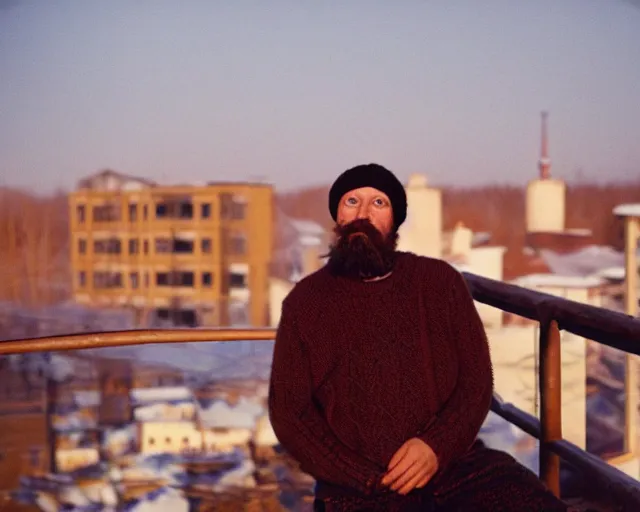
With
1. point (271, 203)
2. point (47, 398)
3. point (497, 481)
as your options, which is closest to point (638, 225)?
point (47, 398)

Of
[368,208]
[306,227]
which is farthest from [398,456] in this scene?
[306,227]

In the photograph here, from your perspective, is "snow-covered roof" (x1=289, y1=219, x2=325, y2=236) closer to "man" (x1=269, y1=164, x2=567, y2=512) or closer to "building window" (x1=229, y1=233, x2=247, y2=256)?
"building window" (x1=229, y1=233, x2=247, y2=256)

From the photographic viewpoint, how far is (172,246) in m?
25.6

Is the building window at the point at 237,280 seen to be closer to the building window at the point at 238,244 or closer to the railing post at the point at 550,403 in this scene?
the building window at the point at 238,244

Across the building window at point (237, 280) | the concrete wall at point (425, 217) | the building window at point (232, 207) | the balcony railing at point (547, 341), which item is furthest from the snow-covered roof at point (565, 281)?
the balcony railing at point (547, 341)

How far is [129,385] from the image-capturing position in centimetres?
238

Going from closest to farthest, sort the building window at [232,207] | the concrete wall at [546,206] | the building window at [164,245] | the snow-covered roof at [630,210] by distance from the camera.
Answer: the snow-covered roof at [630,210]
the concrete wall at [546,206]
the building window at [232,207]
the building window at [164,245]

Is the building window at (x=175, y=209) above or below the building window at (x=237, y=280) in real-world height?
above

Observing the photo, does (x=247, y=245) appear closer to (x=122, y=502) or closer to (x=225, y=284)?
(x=225, y=284)

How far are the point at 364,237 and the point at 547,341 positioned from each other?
0.47 metres

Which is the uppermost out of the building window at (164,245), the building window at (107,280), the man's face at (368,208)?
the man's face at (368,208)

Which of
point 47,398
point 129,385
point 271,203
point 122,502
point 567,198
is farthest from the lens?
point 271,203

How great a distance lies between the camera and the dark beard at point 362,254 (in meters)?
1.24

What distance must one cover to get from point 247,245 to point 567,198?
34.1ft
